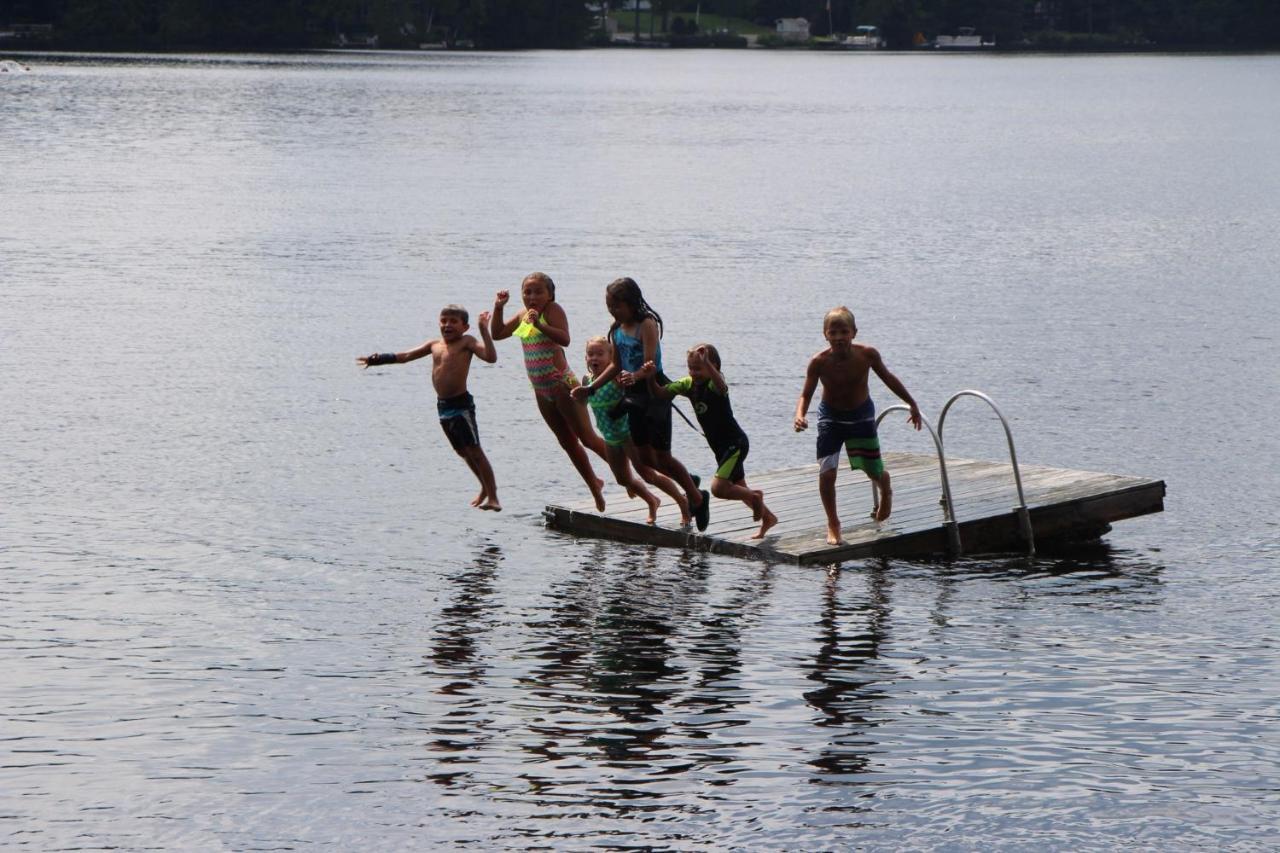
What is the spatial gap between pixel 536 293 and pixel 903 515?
11.5 ft

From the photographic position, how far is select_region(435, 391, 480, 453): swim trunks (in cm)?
1467

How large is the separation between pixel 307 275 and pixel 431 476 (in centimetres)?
1698

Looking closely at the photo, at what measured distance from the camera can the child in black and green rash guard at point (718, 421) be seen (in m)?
13.3

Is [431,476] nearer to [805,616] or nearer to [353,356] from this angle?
[805,616]

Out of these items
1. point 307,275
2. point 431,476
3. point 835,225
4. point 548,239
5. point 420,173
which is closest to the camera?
point 431,476

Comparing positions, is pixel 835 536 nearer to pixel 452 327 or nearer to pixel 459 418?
pixel 459 418

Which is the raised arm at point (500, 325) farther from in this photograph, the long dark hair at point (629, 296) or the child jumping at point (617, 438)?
the long dark hair at point (629, 296)

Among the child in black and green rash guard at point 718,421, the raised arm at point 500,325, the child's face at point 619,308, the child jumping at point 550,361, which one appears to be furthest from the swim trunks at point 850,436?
the raised arm at point 500,325

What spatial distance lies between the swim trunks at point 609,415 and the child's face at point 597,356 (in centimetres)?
10

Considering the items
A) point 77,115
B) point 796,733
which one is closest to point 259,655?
point 796,733

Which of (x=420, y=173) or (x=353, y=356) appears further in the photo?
(x=420, y=173)

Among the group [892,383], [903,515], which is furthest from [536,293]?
[903,515]

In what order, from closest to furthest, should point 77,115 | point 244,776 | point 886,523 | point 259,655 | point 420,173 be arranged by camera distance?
point 244,776 < point 259,655 < point 886,523 < point 420,173 < point 77,115

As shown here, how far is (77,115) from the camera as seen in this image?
274 ft
